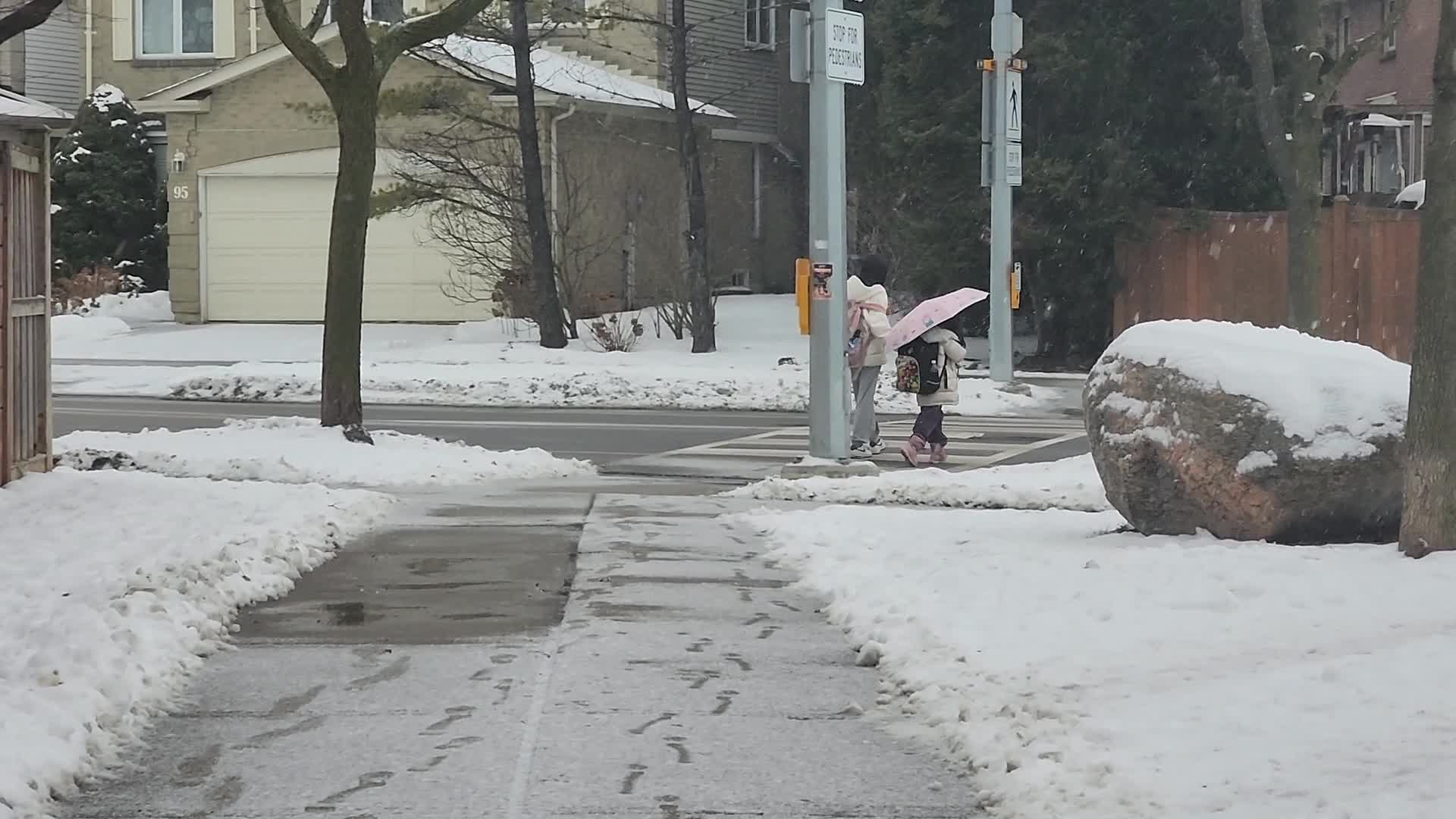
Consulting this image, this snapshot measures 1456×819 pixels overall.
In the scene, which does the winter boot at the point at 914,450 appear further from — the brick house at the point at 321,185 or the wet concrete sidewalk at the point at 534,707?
the brick house at the point at 321,185

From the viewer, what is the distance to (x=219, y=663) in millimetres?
7371

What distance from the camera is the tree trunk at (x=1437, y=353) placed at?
7.55 meters

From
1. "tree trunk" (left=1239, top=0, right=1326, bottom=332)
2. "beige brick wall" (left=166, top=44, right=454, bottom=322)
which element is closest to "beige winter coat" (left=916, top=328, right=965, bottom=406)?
"tree trunk" (left=1239, top=0, right=1326, bottom=332)

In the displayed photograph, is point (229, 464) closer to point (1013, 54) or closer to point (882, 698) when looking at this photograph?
point (882, 698)

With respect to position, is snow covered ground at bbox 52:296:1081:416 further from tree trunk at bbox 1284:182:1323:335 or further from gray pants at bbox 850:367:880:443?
gray pants at bbox 850:367:880:443

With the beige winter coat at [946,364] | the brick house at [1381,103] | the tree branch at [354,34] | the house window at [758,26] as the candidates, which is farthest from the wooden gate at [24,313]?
the house window at [758,26]

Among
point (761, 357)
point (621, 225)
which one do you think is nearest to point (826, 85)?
point (761, 357)

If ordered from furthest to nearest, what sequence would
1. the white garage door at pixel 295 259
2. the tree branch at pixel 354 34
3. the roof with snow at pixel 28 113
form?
1. the white garage door at pixel 295 259
2. the tree branch at pixel 354 34
3. the roof with snow at pixel 28 113

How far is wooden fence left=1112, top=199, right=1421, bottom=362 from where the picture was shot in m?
23.3

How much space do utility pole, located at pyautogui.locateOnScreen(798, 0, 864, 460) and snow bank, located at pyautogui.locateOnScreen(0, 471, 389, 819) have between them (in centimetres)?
360

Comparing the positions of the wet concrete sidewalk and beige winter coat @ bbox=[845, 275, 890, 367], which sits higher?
beige winter coat @ bbox=[845, 275, 890, 367]

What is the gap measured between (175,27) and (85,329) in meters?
9.20

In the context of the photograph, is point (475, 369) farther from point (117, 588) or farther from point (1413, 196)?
point (117, 588)

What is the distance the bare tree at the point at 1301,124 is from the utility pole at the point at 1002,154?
309 cm
